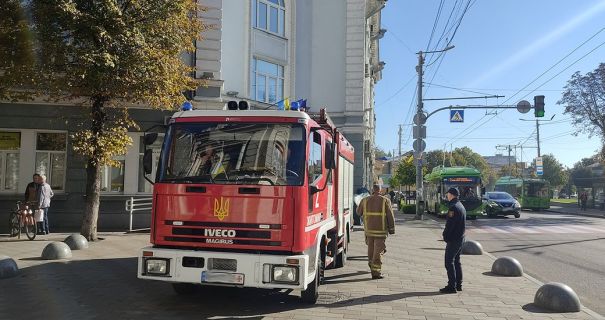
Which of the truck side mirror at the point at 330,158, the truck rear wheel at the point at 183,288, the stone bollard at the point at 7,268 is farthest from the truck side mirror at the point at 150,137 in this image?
the stone bollard at the point at 7,268

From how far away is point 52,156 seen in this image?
16531 mm

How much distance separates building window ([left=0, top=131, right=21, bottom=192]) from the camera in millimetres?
16291

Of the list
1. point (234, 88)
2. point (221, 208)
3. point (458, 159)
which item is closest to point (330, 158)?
point (221, 208)

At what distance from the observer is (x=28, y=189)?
1408 centimetres

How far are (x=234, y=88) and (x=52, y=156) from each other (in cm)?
739

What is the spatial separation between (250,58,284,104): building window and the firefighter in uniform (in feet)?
43.1

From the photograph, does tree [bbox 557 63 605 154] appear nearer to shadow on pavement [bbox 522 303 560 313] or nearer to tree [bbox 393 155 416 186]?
tree [bbox 393 155 416 186]

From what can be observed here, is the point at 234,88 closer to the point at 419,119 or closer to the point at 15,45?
the point at 15,45

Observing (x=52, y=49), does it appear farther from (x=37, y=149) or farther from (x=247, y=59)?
(x=247, y=59)

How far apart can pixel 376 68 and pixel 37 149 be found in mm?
37788

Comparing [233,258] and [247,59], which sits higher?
[247,59]

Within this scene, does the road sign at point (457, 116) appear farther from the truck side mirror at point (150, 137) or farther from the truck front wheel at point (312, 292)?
the truck side mirror at point (150, 137)

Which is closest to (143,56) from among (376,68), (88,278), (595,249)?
(88,278)

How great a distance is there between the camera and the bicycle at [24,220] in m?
13.4
